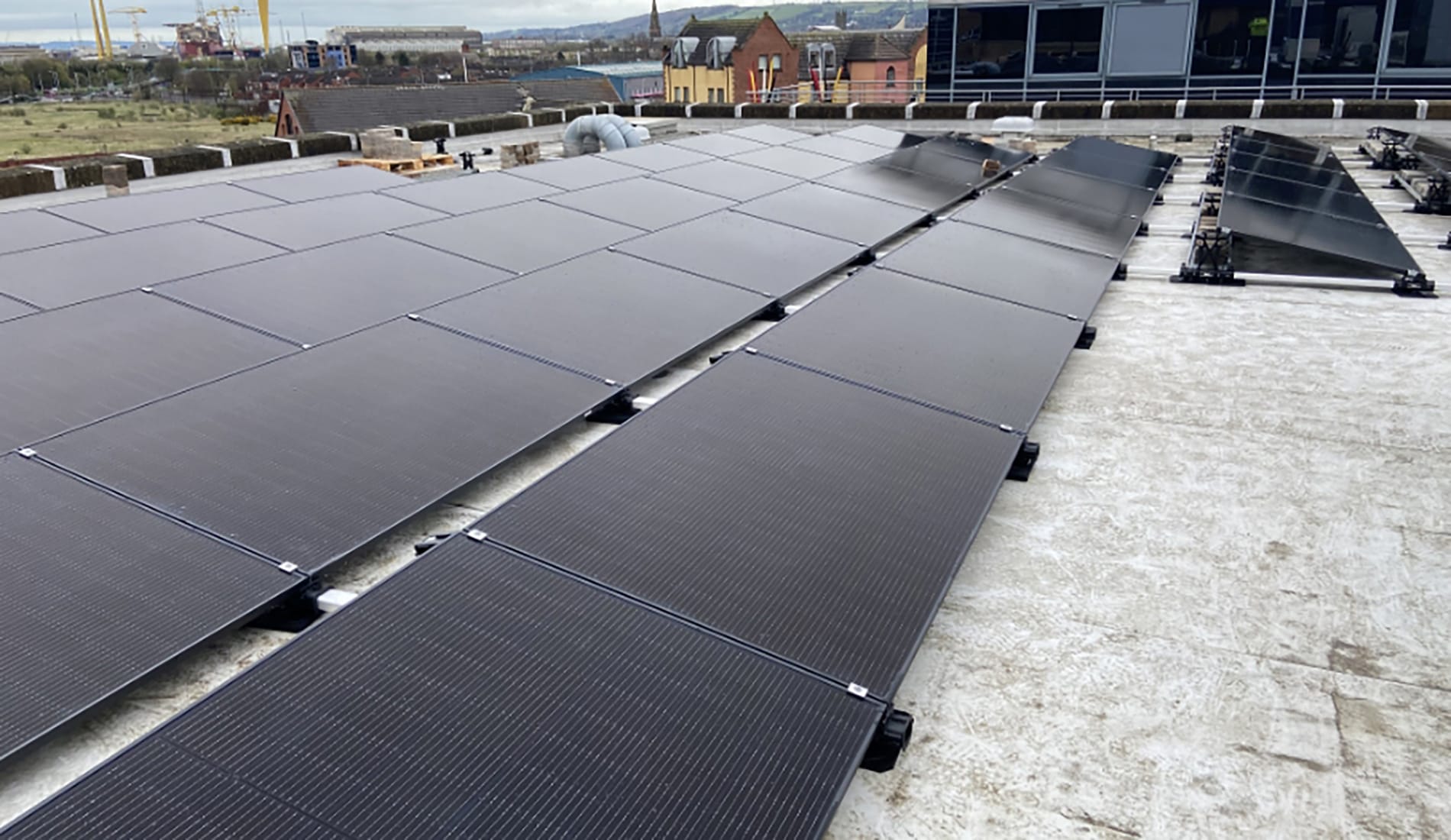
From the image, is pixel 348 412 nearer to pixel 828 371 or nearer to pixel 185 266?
pixel 828 371

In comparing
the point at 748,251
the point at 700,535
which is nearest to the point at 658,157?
the point at 748,251

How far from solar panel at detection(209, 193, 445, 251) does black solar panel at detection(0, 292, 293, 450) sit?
2.53m

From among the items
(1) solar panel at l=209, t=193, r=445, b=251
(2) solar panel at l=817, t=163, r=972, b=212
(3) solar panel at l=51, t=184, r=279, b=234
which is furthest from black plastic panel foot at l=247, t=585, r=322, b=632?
(2) solar panel at l=817, t=163, r=972, b=212

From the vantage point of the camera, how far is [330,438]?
6188mm

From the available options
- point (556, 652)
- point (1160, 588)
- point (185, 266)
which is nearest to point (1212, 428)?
point (1160, 588)

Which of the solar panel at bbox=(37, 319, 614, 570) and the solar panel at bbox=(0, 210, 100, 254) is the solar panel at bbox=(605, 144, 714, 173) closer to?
the solar panel at bbox=(0, 210, 100, 254)

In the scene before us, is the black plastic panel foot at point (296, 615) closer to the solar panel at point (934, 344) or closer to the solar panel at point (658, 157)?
the solar panel at point (934, 344)

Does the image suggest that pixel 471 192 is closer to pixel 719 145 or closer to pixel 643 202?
pixel 643 202

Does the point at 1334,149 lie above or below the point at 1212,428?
above

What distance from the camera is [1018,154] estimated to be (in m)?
22.3

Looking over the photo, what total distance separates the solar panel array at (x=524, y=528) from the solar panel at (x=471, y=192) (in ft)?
8.48

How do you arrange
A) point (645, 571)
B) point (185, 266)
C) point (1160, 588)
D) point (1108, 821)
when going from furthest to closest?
point (185, 266), point (1160, 588), point (645, 571), point (1108, 821)

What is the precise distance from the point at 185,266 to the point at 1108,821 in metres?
9.82

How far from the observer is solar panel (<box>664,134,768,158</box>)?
62.6 feet
